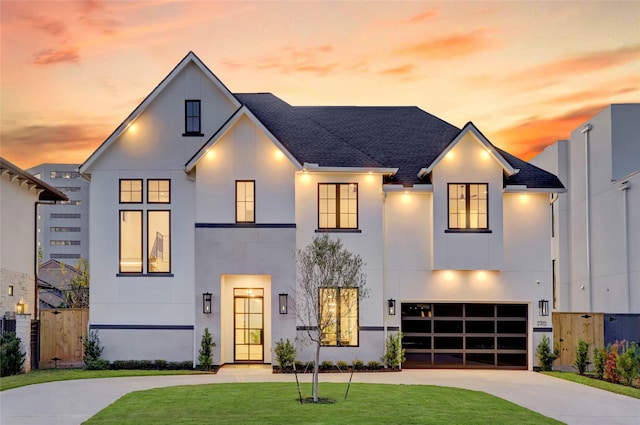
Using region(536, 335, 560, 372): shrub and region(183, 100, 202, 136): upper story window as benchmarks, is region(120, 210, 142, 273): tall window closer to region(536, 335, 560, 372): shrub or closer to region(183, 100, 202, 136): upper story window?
region(183, 100, 202, 136): upper story window

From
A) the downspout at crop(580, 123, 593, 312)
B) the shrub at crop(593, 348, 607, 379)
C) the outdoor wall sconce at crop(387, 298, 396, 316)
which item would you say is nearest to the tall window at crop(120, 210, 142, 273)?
the outdoor wall sconce at crop(387, 298, 396, 316)

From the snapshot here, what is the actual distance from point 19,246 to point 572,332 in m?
20.6

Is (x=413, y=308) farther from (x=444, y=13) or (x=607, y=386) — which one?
(x=444, y=13)

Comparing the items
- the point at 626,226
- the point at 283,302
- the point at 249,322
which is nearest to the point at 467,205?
the point at 283,302

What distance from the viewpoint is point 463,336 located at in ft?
89.6

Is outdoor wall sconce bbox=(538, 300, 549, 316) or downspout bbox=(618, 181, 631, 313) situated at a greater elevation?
downspout bbox=(618, 181, 631, 313)

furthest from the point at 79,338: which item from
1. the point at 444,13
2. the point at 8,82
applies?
the point at 444,13

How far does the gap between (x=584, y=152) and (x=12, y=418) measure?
33.9 meters

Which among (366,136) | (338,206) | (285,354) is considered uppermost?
(366,136)

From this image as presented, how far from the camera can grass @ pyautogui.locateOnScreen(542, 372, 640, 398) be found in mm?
20825

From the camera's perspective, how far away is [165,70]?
29.2 meters

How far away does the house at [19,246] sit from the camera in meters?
26.4

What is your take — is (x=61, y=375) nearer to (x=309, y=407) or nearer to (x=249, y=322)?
(x=249, y=322)

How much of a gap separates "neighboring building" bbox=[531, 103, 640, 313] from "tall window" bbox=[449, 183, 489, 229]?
10573mm
